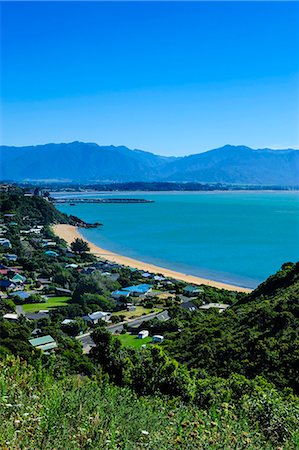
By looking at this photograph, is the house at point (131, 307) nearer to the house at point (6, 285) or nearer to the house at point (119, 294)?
the house at point (119, 294)

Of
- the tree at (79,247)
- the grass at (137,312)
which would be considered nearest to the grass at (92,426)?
the grass at (137,312)

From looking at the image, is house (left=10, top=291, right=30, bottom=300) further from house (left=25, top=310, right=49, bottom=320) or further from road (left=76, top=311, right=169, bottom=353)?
road (left=76, top=311, right=169, bottom=353)

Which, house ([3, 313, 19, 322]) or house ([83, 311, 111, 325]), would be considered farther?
house ([83, 311, 111, 325])

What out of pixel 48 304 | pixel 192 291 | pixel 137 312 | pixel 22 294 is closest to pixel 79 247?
pixel 22 294

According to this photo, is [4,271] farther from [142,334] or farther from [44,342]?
[44,342]

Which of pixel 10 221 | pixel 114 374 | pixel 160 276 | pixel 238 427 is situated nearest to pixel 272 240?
pixel 160 276

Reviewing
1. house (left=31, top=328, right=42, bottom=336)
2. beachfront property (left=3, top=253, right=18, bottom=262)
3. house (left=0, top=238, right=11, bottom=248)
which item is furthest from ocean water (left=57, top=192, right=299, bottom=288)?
house (left=31, top=328, right=42, bottom=336)
